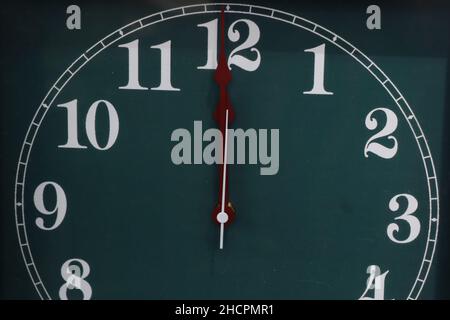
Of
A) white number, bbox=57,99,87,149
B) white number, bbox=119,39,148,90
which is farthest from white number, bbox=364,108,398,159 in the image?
white number, bbox=57,99,87,149

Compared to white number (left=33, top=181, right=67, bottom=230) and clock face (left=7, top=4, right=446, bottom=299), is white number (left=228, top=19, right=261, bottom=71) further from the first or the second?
white number (left=33, top=181, right=67, bottom=230)

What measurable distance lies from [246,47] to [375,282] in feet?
1.95

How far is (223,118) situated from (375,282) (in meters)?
0.50

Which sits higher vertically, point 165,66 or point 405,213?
point 165,66

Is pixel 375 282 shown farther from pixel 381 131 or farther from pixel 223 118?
pixel 223 118

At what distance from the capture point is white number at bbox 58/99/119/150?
132cm

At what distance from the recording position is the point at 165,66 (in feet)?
4.32

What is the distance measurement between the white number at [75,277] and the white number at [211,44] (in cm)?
51

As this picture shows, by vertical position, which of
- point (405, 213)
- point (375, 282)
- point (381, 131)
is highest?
point (381, 131)

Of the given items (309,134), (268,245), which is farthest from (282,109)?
(268,245)

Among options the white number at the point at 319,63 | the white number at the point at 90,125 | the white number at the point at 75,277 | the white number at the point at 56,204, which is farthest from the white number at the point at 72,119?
the white number at the point at 319,63

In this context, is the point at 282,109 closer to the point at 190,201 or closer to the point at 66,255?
the point at 190,201

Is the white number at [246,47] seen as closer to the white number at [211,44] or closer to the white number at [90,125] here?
the white number at [211,44]

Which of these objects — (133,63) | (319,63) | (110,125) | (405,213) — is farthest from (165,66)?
(405,213)
